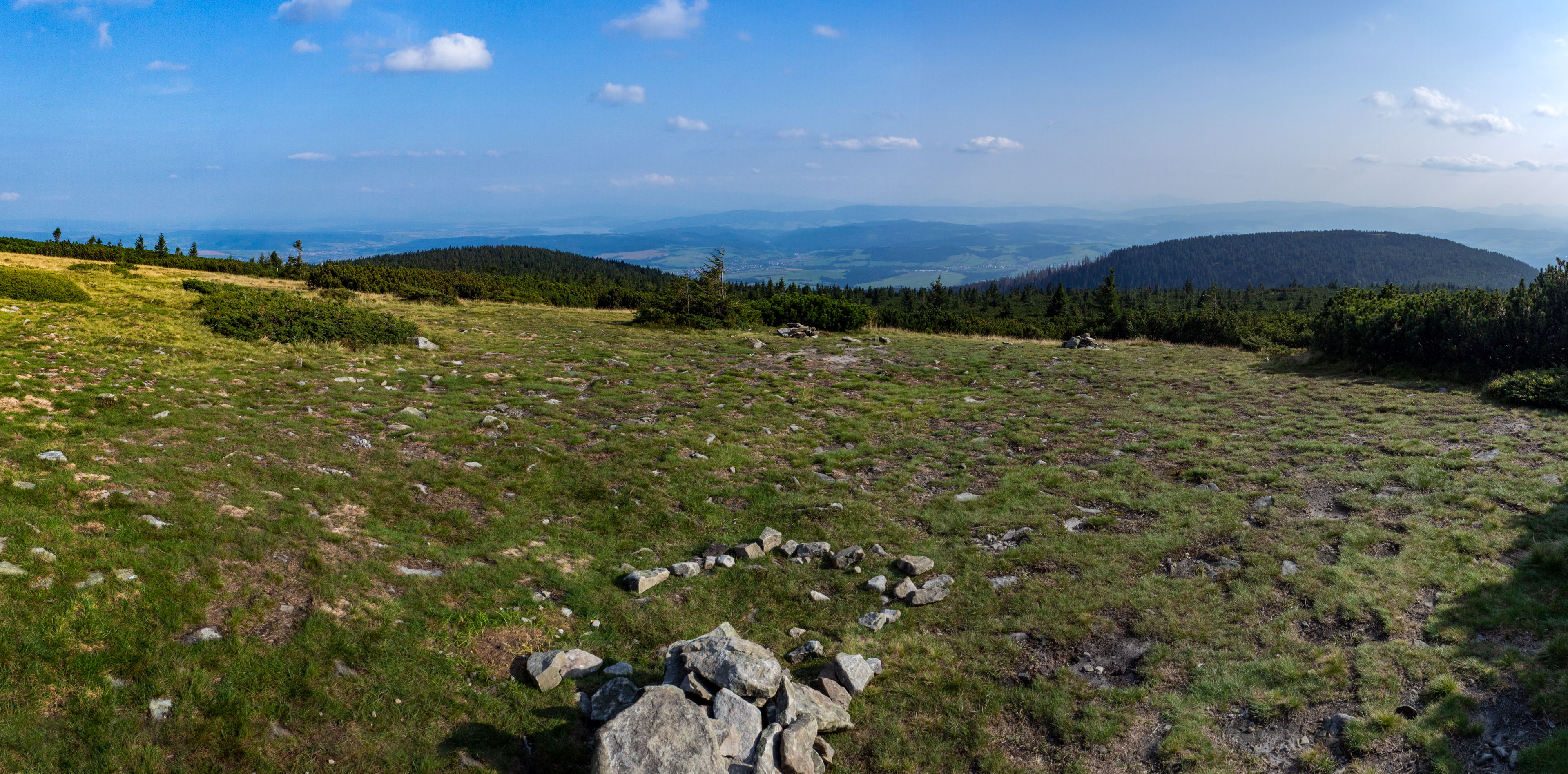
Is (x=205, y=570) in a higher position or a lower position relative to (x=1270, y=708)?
higher

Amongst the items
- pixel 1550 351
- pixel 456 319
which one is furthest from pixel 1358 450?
pixel 456 319

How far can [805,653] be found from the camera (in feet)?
25.1

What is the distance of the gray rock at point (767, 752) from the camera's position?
5512mm

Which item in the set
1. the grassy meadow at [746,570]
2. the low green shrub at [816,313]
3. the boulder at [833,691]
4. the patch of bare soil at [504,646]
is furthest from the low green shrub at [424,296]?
the boulder at [833,691]

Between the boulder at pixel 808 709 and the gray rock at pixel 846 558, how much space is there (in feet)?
10.5

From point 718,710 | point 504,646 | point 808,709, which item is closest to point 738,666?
point 718,710

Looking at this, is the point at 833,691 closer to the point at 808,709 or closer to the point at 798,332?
the point at 808,709

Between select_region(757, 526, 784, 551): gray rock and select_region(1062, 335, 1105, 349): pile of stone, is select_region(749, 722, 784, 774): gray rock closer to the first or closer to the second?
select_region(757, 526, 784, 551): gray rock

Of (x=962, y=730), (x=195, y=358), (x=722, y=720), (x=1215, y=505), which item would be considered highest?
(x=195, y=358)

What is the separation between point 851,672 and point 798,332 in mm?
30057

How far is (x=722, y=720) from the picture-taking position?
19.2 feet

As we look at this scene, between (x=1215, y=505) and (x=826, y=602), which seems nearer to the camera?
(x=826, y=602)

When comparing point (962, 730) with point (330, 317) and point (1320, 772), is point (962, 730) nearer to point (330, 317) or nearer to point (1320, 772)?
point (1320, 772)

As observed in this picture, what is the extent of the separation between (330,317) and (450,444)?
14598 millimetres
